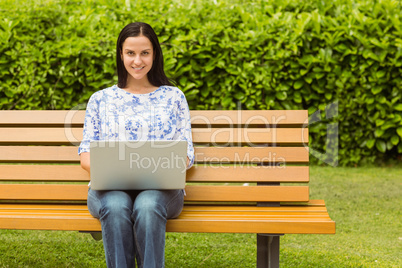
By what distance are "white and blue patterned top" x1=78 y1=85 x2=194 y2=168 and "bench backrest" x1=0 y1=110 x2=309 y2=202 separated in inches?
8.8

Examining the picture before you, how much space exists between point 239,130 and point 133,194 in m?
0.83

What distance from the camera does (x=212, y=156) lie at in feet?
10.8

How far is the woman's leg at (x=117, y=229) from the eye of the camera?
2568 millimetres

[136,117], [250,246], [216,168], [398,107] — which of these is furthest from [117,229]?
[398,107]

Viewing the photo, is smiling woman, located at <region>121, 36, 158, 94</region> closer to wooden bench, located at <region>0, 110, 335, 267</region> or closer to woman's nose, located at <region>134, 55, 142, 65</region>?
woman's nose, located at <region>134, 55, 142, 65</region>

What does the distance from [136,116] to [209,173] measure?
54 centimetres

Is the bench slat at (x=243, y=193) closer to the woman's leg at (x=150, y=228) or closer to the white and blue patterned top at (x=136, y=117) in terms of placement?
the white and blue patterned top at (x=136, y=117)

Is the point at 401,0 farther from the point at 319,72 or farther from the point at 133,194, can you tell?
the point at 133,194

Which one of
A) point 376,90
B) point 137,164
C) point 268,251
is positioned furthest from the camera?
point 376,90

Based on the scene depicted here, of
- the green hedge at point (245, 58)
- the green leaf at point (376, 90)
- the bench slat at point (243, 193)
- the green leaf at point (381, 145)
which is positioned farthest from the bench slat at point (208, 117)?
the green leaf at point (381, 145)

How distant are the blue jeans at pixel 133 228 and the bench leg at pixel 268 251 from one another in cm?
59

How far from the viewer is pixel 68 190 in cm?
324

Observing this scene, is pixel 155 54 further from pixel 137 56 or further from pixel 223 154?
pixel 223 154

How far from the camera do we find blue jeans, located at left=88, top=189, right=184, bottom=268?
2.56m
